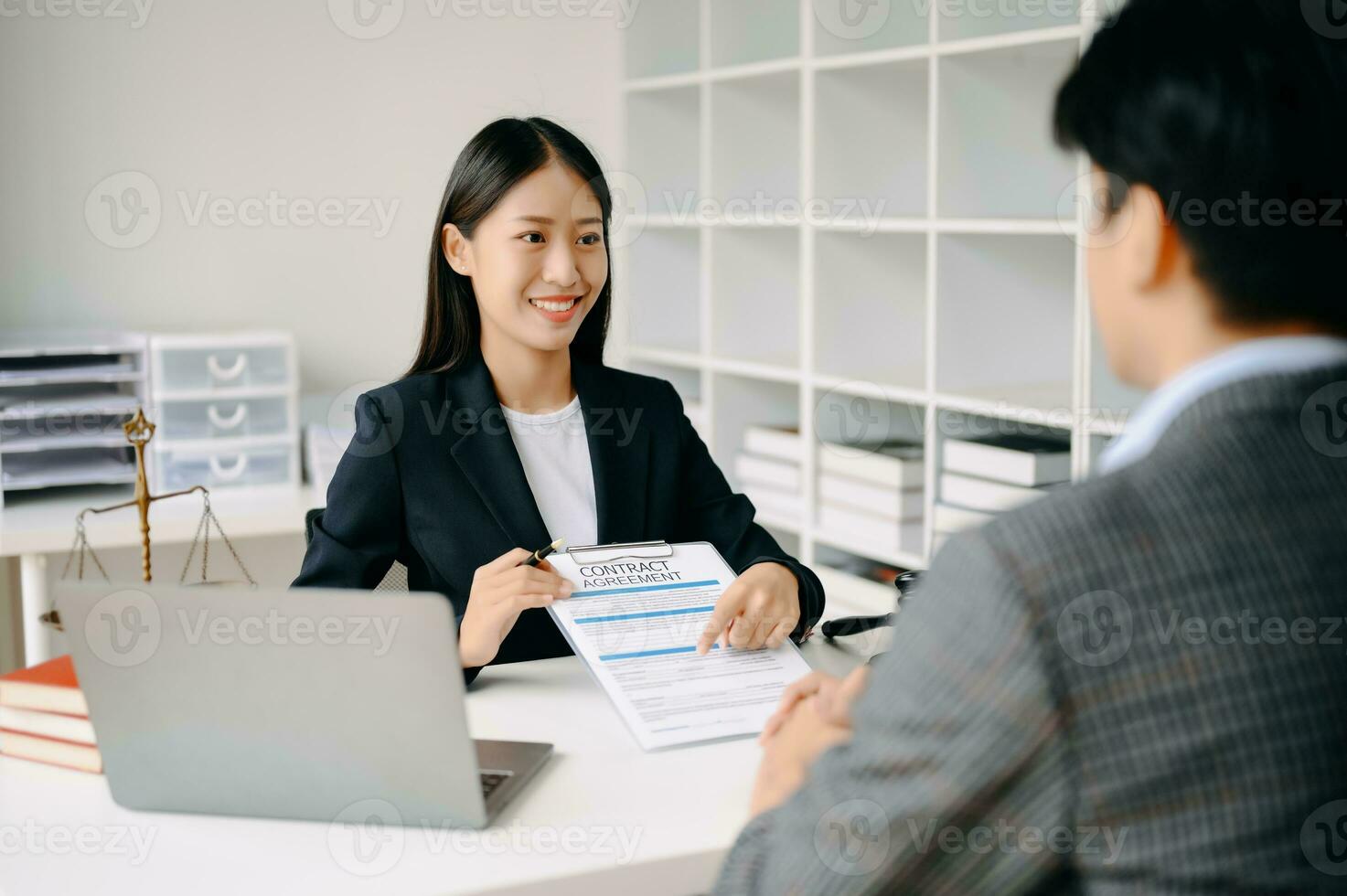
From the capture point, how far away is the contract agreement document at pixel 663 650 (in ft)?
4.36

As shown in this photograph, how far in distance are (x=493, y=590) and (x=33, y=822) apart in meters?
0.48

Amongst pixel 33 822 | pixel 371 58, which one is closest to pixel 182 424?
pixel 371 58

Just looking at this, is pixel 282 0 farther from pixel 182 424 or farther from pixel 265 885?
pixel 265 885

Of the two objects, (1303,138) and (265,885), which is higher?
(1303,138)

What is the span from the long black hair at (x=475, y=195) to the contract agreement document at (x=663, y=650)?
563 millimetres

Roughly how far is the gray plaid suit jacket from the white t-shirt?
46.2 inches

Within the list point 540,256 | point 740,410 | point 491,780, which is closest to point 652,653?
point 491,780

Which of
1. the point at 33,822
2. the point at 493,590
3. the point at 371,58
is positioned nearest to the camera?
the point at 33,822

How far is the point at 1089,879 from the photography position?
2.41ft

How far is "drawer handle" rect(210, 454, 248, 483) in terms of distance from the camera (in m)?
3.03

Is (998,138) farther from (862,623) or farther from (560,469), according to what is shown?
(862,623)

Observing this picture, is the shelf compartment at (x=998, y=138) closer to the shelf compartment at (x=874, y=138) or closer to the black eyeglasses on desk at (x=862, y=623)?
the shelf compartment at (x=874, y=138)

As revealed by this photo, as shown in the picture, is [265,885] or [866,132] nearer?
[265,885]

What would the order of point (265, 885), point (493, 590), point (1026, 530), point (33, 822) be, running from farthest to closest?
point (493, 590) < point (33, 822) < point (265, 885) < point (1026, 530)
